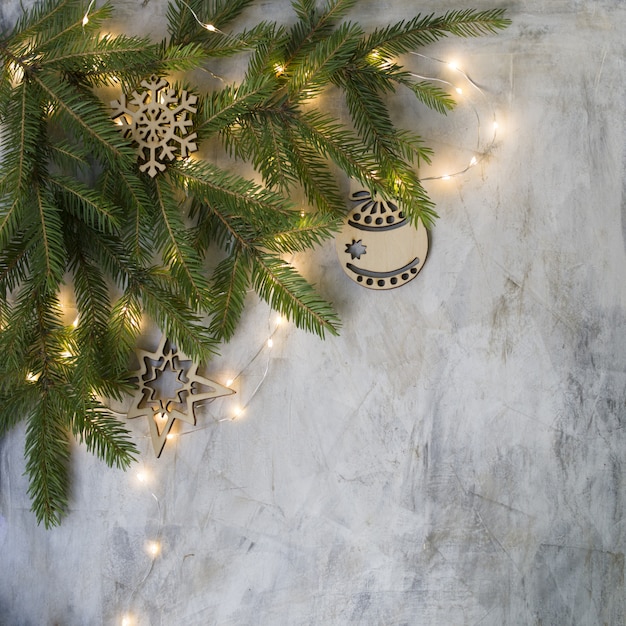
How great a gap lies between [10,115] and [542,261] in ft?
3.30

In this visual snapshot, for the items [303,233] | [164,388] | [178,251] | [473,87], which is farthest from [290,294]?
[473,87]

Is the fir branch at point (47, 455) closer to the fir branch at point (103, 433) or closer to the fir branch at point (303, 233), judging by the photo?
the fir branch at point (103, 433)


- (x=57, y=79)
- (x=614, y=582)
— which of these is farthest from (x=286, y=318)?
(x=614, y=582)

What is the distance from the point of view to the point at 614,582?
4.09ft

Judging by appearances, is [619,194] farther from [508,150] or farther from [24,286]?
[24,286]

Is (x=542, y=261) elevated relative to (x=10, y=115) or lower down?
lower down


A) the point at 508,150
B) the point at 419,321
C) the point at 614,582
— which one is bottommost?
the point at 614,582

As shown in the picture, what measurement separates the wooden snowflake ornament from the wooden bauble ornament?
37 centimetres

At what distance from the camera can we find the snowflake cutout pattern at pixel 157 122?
1243 mm

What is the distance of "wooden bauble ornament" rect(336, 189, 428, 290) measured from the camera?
1.27 m

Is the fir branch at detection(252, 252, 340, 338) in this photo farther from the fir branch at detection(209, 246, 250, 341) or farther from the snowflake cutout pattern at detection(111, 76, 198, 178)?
the snowflake cutout pattern at detection(111, 76, 198, 178)

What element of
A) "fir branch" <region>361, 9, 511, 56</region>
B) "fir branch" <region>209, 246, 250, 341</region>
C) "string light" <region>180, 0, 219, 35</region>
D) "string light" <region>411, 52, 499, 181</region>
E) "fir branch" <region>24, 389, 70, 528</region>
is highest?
"string light" <region>180, 0, 219, 35</region>

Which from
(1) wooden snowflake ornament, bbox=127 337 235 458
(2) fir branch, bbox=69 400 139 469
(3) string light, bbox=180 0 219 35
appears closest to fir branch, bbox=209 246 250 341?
(1) wooden snowflake ornament, bbox=127 337 235 458

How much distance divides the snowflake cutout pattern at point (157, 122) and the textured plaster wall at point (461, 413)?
20 cm
